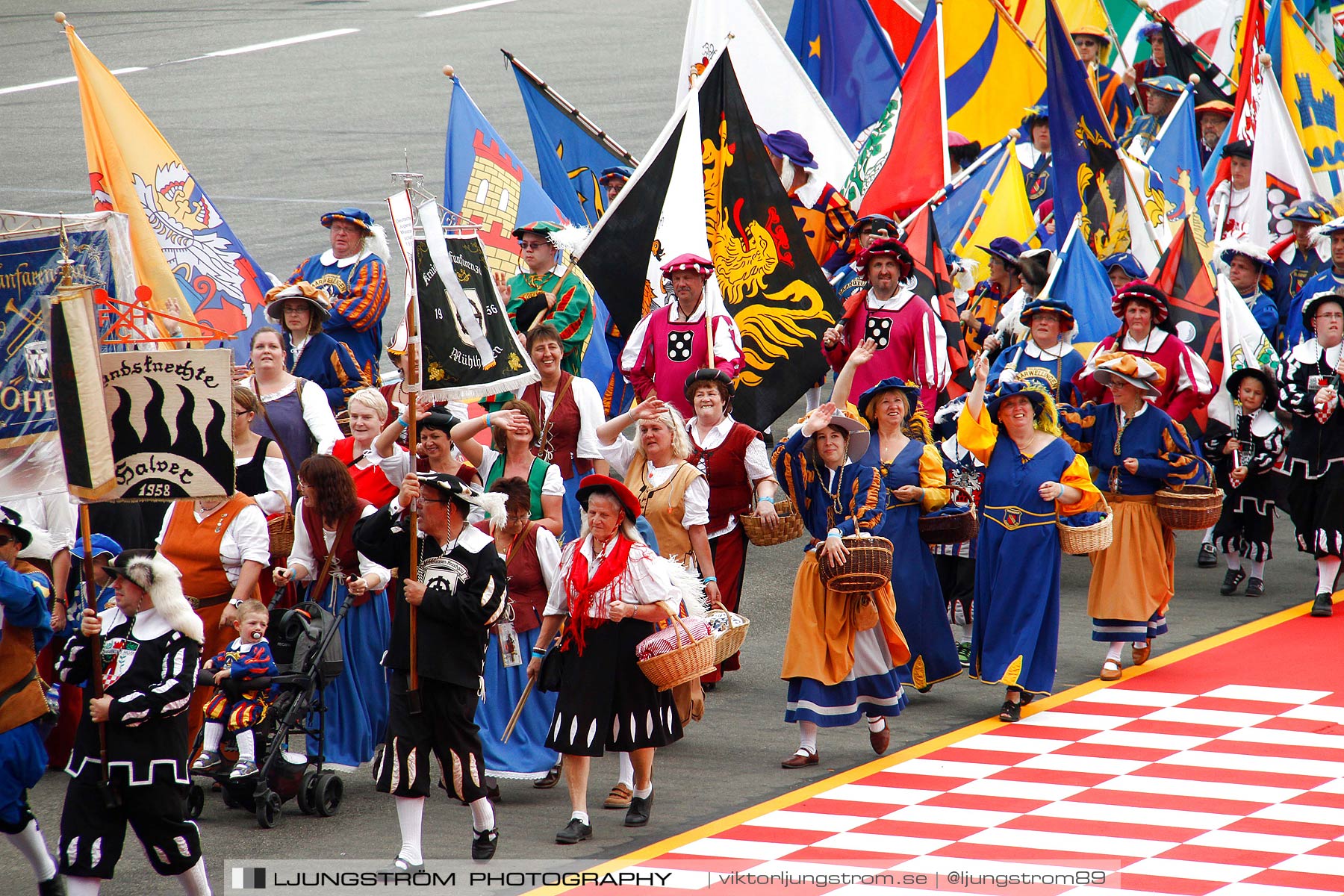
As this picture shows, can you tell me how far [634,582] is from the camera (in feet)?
26.6

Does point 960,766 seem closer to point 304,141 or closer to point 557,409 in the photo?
point 557,409

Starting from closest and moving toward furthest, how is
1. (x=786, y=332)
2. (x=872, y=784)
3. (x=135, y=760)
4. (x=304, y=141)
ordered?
(x=135, y=760) < (x=872, y=784) < (x=786, y=332) < (x=304, y=141)

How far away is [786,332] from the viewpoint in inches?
454

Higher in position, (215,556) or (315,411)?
(315,411)

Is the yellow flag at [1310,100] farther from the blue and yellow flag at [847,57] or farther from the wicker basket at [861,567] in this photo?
the wicker basket at [861,567]

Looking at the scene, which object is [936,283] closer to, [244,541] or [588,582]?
[588,582]

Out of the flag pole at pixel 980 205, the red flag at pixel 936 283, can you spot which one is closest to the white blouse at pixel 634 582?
the red flag at pixel 936 283

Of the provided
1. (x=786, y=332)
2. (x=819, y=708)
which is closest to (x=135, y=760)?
(x=819, y=708)

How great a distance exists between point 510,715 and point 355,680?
81cm

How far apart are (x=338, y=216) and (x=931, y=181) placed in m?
5.01

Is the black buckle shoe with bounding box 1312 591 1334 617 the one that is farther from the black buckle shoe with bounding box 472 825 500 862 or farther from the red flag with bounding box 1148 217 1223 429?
the black buckle shoe with bounding box 472 825 500 862

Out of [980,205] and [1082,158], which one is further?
[980,205]

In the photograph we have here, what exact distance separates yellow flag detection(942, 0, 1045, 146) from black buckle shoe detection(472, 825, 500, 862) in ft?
34.1

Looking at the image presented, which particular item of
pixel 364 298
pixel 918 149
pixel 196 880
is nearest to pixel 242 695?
pixel 196 880
